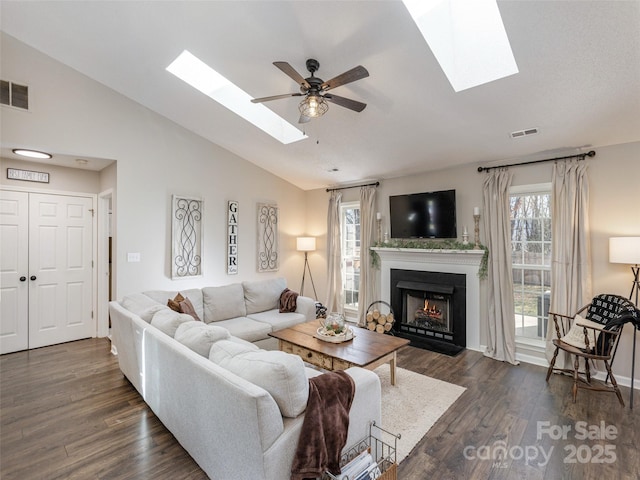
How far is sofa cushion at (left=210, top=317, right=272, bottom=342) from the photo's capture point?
374cm

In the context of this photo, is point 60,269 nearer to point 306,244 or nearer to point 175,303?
point 175,303

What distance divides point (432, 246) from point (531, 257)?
1234 mm

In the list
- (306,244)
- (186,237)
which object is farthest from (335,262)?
(186,237)

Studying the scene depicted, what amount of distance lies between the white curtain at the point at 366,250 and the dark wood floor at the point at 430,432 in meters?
1.97

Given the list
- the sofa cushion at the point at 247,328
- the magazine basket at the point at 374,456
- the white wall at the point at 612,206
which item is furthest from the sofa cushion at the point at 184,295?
the white wall at the point at 612,206

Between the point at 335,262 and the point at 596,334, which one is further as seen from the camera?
the point at 335,262

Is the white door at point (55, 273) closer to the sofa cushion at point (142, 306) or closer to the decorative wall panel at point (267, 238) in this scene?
the sofa cushion at point (142, 306)

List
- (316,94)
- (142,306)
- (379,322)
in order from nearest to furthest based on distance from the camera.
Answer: (316,94) < (142,306) < (379,322)

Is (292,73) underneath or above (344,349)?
above

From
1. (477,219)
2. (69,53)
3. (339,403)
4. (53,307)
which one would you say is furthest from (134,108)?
(477,219)

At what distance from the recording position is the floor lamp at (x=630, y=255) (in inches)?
115

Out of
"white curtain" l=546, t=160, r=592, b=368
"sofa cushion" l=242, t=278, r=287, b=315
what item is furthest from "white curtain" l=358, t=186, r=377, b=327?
"white curtain" l=546, t=160, r=592, b=368

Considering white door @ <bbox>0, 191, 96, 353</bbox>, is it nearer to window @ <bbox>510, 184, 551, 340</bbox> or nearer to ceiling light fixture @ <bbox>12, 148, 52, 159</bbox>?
ceiling light fixture @ <bbox>12, 148, 52, 159</bbox>

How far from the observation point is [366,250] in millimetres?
5484
